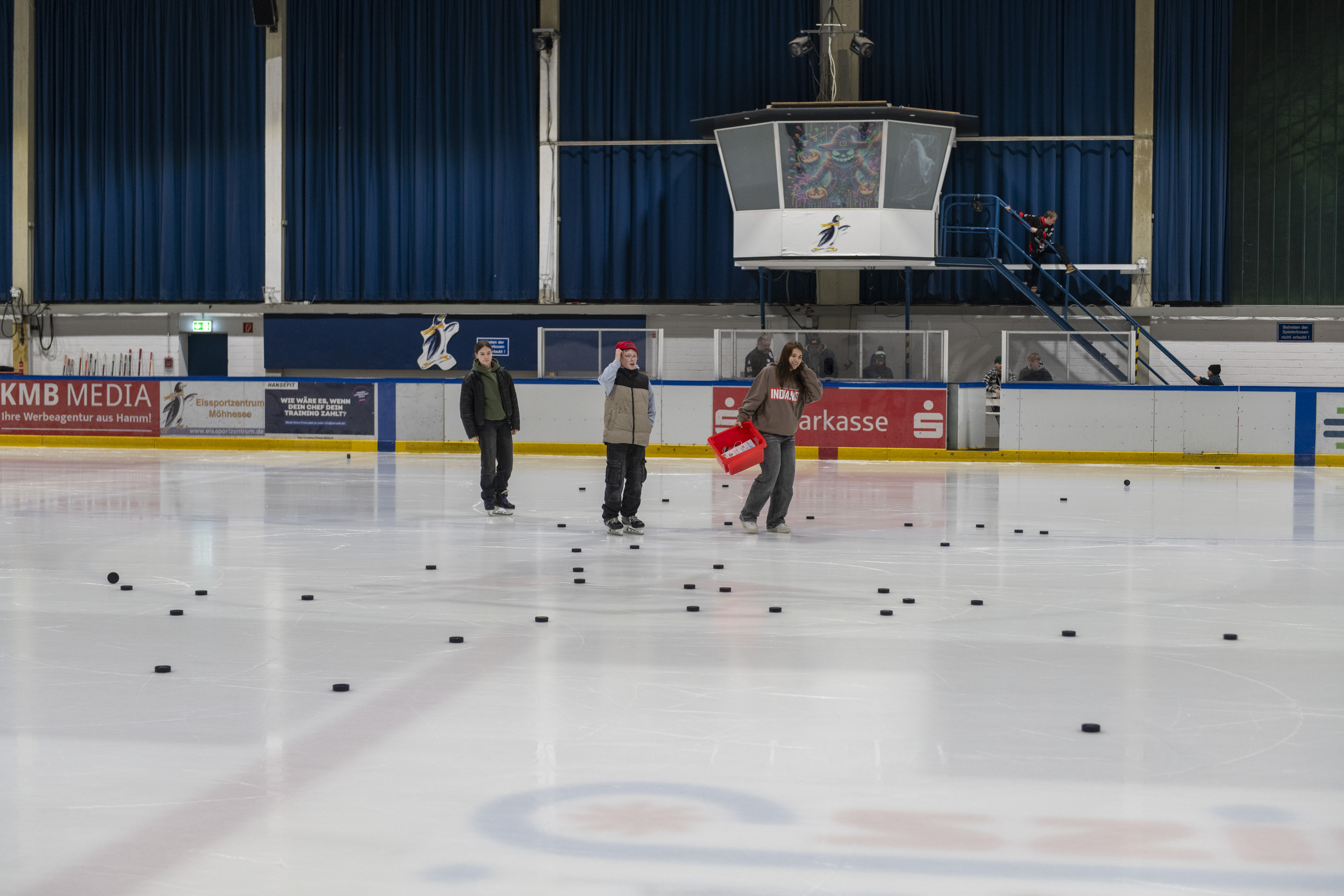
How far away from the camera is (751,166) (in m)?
24.5

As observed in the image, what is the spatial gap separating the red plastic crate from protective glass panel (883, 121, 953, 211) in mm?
13635

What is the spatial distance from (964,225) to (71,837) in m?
24.4

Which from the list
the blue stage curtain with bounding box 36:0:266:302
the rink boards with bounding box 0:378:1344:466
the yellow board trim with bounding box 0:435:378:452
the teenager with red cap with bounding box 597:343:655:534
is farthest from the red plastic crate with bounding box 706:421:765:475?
the blue stage curtain with bounding box 36:0:266:302

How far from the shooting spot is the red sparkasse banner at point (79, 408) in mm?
23375

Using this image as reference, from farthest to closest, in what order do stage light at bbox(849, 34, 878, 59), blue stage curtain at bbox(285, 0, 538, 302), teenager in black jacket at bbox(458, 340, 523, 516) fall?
blue stage curtain at bbox(285, 0, 538, 302)
stage light at bbox(849, 34, 878, 59)
teenager in black jacket at bbox(458, 340, 523, 516)

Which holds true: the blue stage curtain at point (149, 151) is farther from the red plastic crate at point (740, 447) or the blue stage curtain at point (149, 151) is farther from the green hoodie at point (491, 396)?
the red plastic crate at point (740, 447)

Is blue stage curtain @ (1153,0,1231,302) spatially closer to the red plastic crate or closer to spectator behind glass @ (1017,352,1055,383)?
spectator behind glass @ (1017,352,1055,383)

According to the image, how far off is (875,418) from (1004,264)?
19.5 feet

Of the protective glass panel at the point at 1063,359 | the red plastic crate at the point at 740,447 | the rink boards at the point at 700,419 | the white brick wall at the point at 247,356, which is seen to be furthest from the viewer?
the white brick wall at the point at 247,356

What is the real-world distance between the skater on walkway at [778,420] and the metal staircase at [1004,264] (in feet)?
46.7

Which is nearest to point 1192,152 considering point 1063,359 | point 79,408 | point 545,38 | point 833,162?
point 1063,359

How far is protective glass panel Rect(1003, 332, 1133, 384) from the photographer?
855 inches

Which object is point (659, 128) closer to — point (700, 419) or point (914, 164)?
point (914, 164)

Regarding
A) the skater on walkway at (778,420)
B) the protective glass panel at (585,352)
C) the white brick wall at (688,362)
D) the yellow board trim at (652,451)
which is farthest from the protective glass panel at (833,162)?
the skater on walkway at (778,420)
